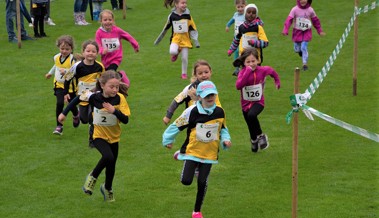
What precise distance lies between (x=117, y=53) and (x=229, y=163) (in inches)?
176

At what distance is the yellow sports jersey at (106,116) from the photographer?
1221 centimetres

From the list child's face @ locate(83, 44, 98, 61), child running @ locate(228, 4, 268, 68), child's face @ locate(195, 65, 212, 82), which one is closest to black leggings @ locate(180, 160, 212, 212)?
child's face @ locate(195, 65, 212, 82)

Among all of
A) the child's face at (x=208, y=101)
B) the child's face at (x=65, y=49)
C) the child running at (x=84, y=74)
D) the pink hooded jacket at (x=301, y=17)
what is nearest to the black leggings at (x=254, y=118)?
the child running at (x=84, y=74)

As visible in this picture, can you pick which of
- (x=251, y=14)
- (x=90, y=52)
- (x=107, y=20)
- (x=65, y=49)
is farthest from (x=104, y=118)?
(x=251, y=14)

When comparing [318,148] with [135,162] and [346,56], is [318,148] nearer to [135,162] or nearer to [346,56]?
[135,162]

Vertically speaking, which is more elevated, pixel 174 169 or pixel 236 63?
pixel 236 63

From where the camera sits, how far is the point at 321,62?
2325cm

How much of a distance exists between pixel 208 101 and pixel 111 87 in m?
1.53

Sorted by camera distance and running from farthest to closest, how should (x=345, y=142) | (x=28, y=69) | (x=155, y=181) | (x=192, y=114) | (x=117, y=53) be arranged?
(x=28, y=69) → (x=117, y=53) → (x=345, y=142) → (x=155, y=181) → (x=192, y=114)

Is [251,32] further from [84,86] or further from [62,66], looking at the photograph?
[84,86]

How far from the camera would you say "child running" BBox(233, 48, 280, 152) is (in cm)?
1446

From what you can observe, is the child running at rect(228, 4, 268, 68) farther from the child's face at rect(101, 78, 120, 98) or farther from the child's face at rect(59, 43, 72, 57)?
the child's face at rect(101, 78, 120, 98)

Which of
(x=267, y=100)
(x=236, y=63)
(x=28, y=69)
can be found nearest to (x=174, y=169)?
(x=236, y=63)

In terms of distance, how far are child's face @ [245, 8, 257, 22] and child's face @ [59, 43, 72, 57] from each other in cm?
458
